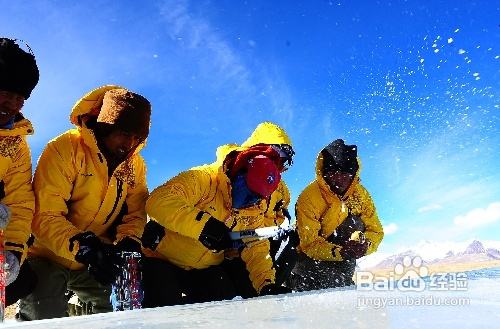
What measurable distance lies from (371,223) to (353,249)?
0.73 meters

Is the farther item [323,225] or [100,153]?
[323,225]

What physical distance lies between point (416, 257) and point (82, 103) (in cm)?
338

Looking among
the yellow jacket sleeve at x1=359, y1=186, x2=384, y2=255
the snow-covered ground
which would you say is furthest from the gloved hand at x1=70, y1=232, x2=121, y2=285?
the yellow jacket sleeve at x1=359, y1=186, x2=384, y2=255

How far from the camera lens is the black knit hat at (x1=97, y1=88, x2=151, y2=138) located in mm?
4598

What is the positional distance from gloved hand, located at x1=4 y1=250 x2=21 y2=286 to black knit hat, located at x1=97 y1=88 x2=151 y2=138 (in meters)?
1.38

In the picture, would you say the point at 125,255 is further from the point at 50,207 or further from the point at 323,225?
the point at 323,225

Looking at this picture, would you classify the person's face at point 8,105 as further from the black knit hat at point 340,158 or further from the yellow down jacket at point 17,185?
the black knit hat at point 340,158

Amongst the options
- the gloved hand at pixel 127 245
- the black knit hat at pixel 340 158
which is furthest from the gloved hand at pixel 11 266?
the black knit hat at pixel 340 158

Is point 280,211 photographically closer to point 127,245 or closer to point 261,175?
point 261,175

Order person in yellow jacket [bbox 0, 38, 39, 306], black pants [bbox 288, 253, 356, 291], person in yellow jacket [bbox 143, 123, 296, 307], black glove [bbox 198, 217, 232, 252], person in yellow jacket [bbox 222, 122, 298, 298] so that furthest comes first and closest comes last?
black pants [bbox 288, 253, 356, 291] < person in yellow jacket [bbox 222, 122, 298, 298] < person in yellow jacket [bbox 143, 123, 296, 307] < black glove [bbox 198, 217, 232, 252] < person in yellow jacket [bbox 0, 38, 39, 306]

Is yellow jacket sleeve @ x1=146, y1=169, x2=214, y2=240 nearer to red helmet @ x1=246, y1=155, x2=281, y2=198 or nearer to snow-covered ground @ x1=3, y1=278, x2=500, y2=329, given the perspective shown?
red helmet @ x1=246, y1=155, x2=281, y2=198

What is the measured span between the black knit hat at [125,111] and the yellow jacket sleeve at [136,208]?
1.90 ft

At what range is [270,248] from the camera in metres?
6.34

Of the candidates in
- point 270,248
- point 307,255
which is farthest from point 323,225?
point 270,248
